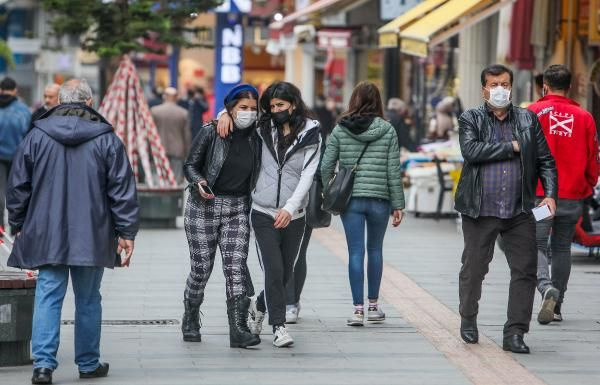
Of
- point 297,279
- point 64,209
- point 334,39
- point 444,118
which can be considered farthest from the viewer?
point 334,39

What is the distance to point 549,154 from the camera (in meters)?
9.77

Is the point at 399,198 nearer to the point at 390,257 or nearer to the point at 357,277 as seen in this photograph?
the point at 357,277

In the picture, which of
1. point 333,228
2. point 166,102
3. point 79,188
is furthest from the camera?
point 166,102

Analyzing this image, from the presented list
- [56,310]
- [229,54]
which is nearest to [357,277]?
[56,310]

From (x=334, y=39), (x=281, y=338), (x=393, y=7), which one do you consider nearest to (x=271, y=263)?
(x=281, y=338)

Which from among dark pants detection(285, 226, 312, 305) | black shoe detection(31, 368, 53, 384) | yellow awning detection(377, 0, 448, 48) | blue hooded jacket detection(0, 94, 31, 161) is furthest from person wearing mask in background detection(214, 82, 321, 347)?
yellow awning detection(377, 0, 448, 48)

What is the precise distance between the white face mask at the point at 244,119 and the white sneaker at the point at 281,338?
50.1 inches

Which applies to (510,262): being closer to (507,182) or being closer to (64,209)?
(507,182)

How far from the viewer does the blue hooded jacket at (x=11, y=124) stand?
1630cm

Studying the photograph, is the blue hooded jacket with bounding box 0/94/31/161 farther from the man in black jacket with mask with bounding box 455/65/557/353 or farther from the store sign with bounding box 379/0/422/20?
the store sign with bounding box 379/0/422/20

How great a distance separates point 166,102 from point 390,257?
950 centimetres

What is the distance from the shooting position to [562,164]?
35.1 feet

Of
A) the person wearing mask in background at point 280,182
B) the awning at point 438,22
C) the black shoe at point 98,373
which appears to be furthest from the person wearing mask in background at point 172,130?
the black shoe at point 98,373

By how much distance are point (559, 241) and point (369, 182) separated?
4.61 feet
